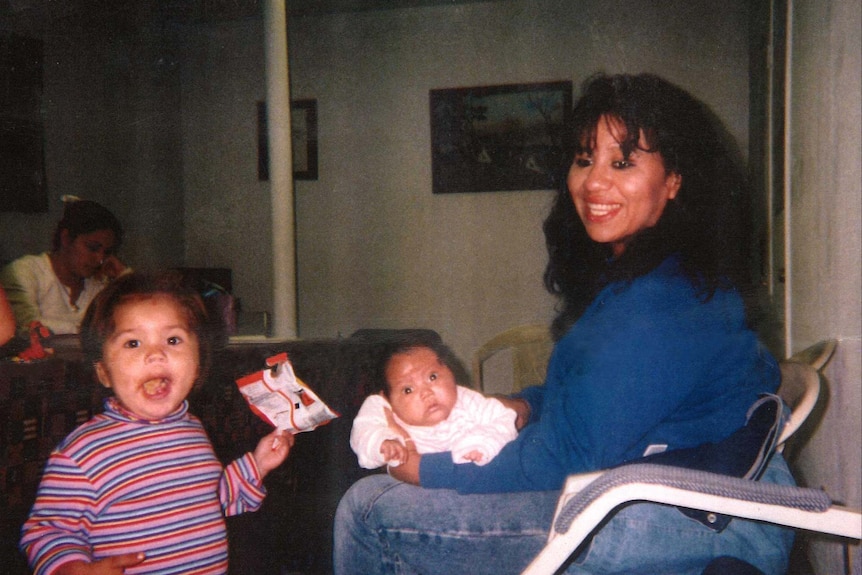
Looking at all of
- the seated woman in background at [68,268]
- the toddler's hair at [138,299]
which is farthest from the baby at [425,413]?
the seated woman in background at [68,268]

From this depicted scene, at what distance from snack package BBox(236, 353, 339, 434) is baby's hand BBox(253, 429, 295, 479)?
0.6 inches

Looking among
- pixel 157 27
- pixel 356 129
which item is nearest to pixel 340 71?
pixel 356 129

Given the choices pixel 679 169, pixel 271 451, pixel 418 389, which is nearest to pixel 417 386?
pixel 418 389

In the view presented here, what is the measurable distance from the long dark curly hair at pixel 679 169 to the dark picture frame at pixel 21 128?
2.81 feet

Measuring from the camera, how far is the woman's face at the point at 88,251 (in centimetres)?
113

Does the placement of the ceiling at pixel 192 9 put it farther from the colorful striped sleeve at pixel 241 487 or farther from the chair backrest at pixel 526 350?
the colorful striped sleeve at pixel 241 487

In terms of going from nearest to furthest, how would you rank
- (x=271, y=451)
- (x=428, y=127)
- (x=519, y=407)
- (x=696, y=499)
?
(x=696, y=499), (x=271, y=451), (x=519, y=407), (x=428, y=127)

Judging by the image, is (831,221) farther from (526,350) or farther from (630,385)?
(526,350)

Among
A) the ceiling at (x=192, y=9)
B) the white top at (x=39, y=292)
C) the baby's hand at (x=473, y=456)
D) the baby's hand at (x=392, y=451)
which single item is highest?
the ceiling at (x=192, y=9)

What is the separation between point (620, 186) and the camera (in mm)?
709

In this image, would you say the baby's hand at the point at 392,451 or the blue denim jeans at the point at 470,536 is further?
the baby's hand at the point at 392,451

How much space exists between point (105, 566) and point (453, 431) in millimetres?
432

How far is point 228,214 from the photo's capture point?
137 cm

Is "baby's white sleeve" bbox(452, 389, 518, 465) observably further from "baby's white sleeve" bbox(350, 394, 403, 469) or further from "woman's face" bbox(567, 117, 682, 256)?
"woman's face" bbox(567, 117, 682, 256)
